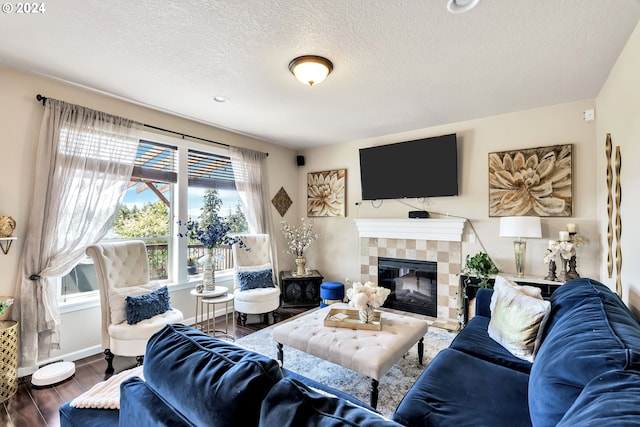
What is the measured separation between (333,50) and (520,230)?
258cm

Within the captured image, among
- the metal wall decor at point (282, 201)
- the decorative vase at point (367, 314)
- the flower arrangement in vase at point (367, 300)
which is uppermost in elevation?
the metal wall decor at point (282, 201)

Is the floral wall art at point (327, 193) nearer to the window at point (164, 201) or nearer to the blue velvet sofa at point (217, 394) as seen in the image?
the window at point (164, 201)

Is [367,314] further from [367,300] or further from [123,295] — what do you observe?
[123,295]

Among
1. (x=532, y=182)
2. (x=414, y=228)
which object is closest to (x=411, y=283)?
(x=414, y=228)

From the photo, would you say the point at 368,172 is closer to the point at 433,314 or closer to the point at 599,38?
the point at 433,314

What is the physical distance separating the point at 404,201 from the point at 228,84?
2.82 metres

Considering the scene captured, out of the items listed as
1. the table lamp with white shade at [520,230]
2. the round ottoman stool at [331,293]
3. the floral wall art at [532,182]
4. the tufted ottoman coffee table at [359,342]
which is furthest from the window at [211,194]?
the floral wall art at [532,182]

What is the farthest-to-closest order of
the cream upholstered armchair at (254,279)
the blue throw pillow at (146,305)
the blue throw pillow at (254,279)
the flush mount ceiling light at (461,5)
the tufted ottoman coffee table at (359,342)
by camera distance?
the blue throw pillow at (254,279), the cream upholstered armchair at (254,279), the blue throw pillow at (146,305), the tufted ottoman coffee table at (359,342), the flush mount ceiling light at (461,5)

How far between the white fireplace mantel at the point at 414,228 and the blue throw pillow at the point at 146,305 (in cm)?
285

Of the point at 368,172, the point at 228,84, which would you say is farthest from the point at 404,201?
→ the point at 228,84

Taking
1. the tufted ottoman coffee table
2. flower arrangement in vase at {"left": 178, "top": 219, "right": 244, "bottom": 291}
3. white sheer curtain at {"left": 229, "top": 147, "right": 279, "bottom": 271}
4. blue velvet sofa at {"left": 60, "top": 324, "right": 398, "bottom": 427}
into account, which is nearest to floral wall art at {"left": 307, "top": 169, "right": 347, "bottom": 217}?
white sheer curtain at {"left": 229, "top": 147, "right": 279, "bottom": 271}

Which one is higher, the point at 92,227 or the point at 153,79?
the point at 153,79

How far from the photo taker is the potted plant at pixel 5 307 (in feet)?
7.23

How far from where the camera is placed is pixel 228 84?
2.78m
